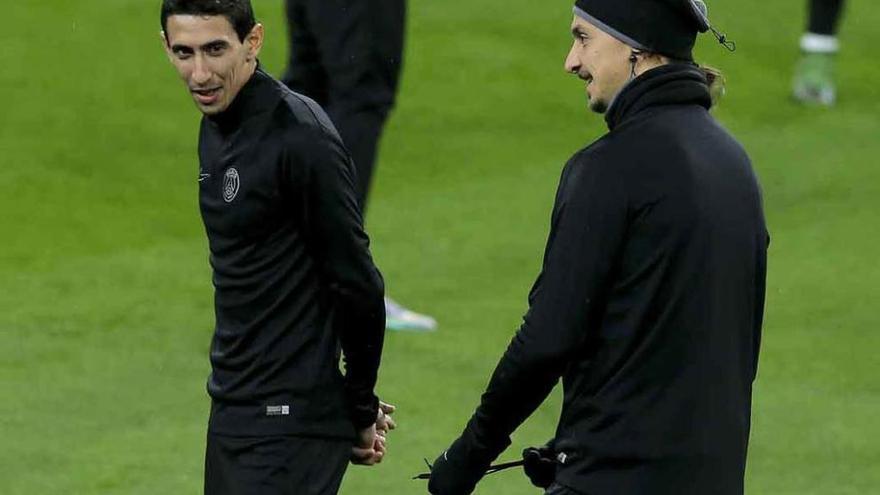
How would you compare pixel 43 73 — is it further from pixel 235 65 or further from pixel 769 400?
pixel 235 65

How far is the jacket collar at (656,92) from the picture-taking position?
3945mm

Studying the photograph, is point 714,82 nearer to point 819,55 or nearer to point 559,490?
point 559,490

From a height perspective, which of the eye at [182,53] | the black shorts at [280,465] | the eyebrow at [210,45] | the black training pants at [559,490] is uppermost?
the eyebrow at [210,45]

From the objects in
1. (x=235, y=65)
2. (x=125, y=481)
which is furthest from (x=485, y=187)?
(x=235, y=65)

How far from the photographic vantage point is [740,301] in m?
4.03

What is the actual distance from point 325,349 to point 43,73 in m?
8.18

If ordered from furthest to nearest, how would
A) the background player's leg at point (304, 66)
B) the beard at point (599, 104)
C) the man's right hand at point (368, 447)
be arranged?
1. the background player's leg at point (304, 66)
2. the man's right hand at point (368, 447)
3. the beard at point (599, 104)

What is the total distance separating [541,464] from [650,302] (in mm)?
622

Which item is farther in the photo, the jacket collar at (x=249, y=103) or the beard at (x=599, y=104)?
the jacket collar at (x=249, y=103)

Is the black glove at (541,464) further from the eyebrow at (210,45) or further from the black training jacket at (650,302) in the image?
the eyebrow at (210,45)

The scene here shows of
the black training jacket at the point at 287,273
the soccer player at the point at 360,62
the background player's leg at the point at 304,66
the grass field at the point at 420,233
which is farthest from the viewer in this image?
the background player's leg at the point at 304,66

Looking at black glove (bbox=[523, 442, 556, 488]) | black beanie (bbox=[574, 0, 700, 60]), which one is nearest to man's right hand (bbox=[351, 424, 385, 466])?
black glove (bbox=[523, 442, 556, 488])

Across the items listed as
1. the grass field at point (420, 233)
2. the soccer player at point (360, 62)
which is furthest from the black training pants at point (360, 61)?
the grass field at point (420, 233)

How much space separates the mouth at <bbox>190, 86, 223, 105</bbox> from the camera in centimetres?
461
